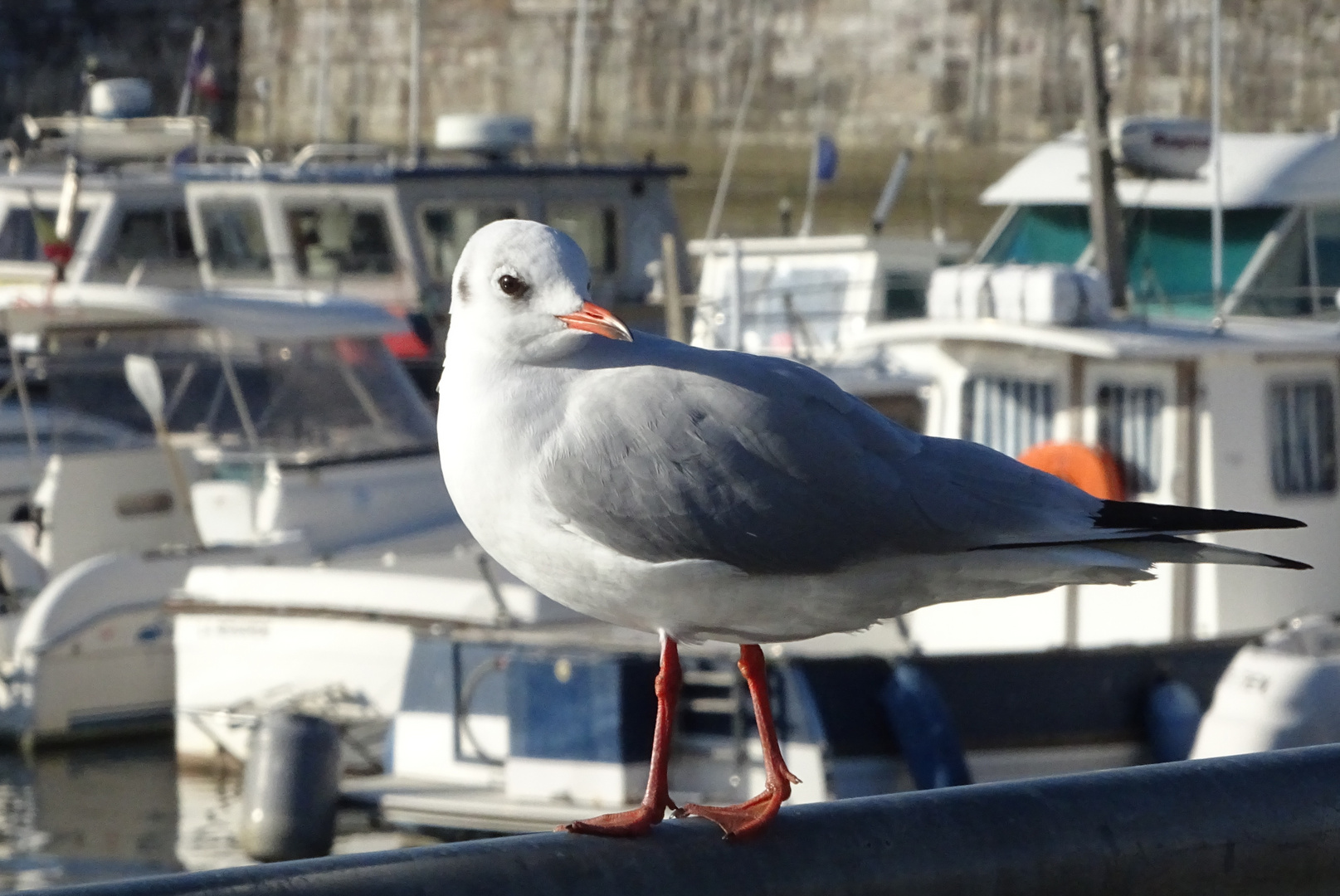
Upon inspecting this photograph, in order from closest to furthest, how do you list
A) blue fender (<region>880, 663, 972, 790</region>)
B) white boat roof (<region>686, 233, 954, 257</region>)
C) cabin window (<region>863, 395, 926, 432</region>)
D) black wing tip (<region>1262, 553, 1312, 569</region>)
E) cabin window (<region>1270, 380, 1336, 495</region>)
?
black wing tip (<region>1262, 553, 1312, 569</region>) < blue fender (<region>880, 663, 972, 790</region>) < cabin window (<region>1270, 380, 1336, 495</region>) < cabin window (<region>863, 395, 926, 432</region>) < white boat roof (<region>686, 233, 954, 257</region>)

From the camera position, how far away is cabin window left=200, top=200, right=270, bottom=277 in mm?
18562

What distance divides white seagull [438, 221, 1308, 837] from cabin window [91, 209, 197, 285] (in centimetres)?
1702

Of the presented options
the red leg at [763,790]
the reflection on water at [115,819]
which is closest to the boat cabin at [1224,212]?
the reflection on water at [115,819]

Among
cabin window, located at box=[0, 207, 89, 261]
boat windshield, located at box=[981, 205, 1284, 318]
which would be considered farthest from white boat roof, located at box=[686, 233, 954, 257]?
cabin window, located at box=[0, 207, 89, 261]

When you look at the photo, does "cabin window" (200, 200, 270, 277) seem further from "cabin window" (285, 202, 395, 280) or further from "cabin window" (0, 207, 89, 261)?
"cabin window" (0, 207, 89, 261)

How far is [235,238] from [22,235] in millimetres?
2171

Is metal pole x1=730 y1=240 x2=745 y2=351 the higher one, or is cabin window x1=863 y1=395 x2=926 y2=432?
metal pole x1=730 y1=240 x2=745 y2=351

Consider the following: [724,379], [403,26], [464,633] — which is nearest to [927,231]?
[403,26]

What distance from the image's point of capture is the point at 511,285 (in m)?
2.70

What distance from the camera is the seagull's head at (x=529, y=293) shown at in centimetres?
267

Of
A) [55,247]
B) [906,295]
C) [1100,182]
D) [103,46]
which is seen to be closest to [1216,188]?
[1100,182]

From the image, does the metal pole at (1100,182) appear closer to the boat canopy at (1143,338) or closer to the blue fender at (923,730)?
the boat canopy at (1143,338)

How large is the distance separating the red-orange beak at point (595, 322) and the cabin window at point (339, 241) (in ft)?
50.6

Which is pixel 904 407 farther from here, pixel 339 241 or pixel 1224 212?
pixel 339 241
